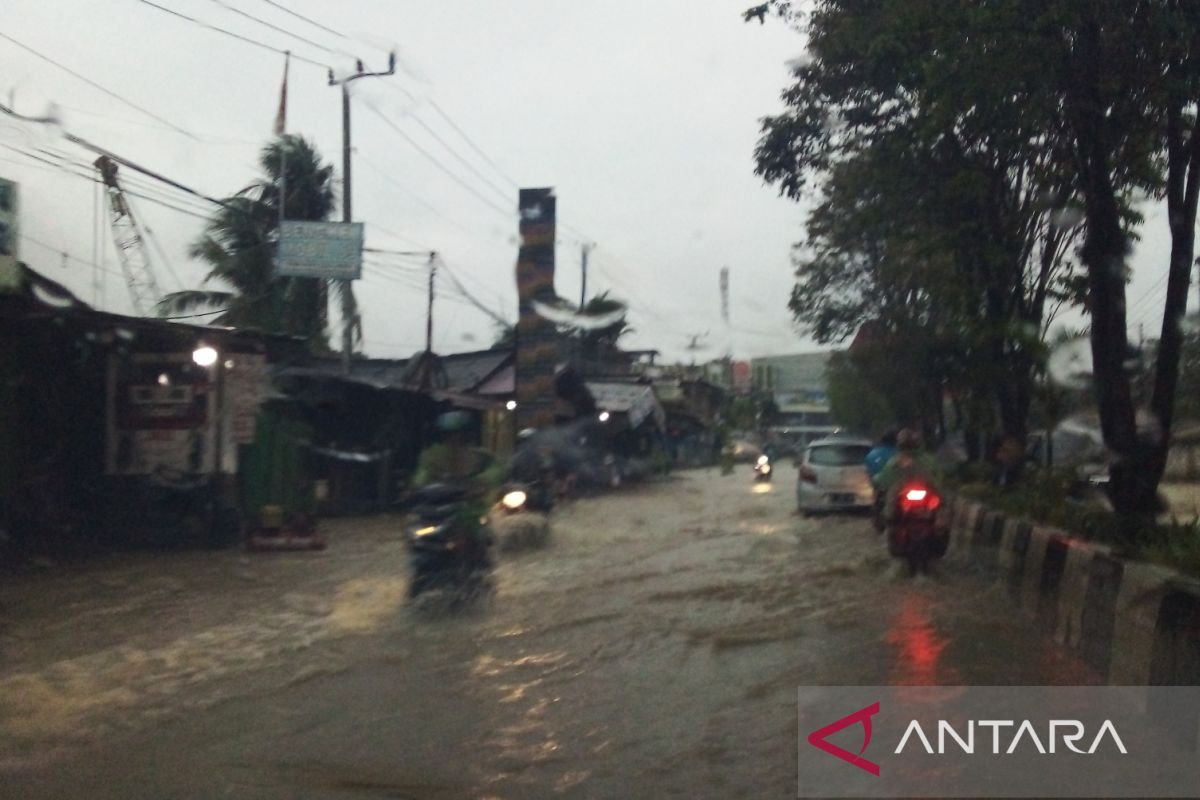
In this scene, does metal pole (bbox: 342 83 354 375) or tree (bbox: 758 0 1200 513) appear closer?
tree (bbox: 758 0 1200 513)

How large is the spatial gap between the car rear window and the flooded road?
585 centimetres

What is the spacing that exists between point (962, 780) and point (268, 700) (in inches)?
149

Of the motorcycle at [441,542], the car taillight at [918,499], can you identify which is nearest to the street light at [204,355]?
the motorcycle at [441,542]

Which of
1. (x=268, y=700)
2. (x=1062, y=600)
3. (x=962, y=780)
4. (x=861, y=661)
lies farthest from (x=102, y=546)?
(x=962, y=780)

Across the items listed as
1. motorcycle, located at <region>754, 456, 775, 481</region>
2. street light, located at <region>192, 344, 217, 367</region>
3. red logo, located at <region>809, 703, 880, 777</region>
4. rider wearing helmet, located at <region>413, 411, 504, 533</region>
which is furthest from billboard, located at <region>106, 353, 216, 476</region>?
motorcycle, located at <region>754, 456, 775, 481</region>

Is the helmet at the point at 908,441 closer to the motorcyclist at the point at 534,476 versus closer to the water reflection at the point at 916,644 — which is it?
the water reflection at the point at 916,644

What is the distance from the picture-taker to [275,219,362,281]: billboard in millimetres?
23594

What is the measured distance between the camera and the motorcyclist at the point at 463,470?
958 centimetres

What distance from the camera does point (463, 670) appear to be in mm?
7512

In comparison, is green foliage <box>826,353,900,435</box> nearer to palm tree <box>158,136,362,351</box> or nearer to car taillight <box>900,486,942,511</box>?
palm tree <box>158,136,362,351</box>

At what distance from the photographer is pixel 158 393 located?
14.6 metres

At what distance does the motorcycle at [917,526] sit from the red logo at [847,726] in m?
4.53

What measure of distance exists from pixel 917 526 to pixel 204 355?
27.9ft

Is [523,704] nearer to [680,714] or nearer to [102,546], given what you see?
[680,714]
